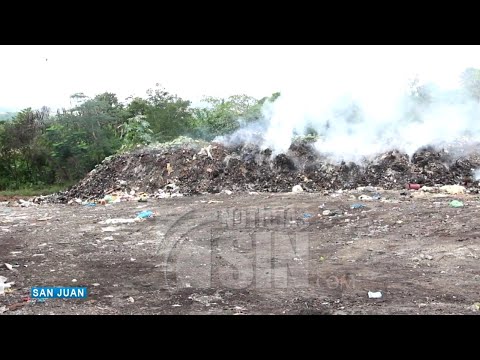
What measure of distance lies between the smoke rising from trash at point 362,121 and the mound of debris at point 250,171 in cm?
31

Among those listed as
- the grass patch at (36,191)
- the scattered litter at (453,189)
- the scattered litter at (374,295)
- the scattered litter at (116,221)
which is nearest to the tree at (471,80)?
the scattered litter at (453,189)

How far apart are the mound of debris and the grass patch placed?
2438 mm

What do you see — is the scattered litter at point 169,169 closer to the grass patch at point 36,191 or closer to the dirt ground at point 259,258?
the dirt ground at point 259,258

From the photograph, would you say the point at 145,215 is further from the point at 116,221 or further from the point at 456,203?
the point at 456,203

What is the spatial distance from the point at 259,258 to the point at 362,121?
6521 mm

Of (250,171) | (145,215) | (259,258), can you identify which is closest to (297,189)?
(250,171)

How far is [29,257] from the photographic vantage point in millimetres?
4688

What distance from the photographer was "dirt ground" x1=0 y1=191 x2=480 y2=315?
132 inches

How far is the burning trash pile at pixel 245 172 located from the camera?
888 centimetres

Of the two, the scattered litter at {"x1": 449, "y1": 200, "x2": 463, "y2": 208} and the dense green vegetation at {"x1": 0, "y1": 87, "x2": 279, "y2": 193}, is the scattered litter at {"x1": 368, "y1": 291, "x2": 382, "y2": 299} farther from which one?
the dense green vegetation at {"x1": 0, "y1": 87, "x2": 279, "y2": 193}

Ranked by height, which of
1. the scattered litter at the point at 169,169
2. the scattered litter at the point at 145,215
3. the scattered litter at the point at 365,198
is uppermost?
the scattered litter at the point at 169,169

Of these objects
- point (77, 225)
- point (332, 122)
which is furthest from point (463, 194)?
point (77, 225)

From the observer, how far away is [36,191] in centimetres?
1321
